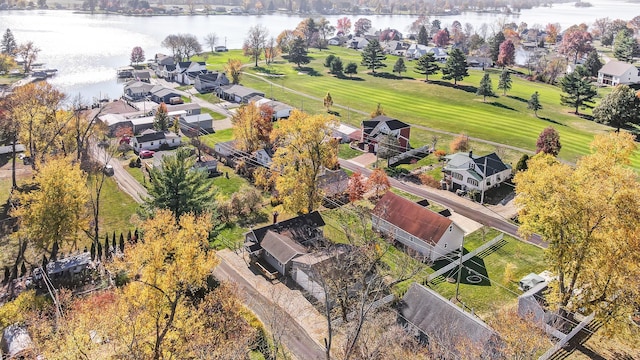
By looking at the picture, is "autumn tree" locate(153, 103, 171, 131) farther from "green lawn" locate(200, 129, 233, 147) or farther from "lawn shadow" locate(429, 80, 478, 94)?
"lawn shadow" locate(429, 80, 478, 94)

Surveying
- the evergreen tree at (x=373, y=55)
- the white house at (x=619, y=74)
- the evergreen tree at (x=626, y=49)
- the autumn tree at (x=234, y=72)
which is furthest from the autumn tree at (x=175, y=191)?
the evergreen tree at (x=626, y=49)

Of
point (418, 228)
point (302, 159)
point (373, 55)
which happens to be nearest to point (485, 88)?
point (373, 55)

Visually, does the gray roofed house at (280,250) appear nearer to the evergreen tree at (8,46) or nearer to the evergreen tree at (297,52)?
the evergreen tree at (297,52)

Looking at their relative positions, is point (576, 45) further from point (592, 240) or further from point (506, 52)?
point (592, 240)

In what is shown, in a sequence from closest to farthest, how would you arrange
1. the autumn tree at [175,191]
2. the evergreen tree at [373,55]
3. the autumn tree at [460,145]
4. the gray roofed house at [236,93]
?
the autumn tree at [175,191], the autumn tree at [460,145], the gray roofed house at [236,93], the evergreen tree at [373,55]

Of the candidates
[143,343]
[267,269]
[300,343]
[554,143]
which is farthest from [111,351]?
[554,143]

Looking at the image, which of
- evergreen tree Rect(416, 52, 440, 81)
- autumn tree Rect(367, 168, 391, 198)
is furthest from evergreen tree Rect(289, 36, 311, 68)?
autumn tree Rect(367, 168, 391, 198)
